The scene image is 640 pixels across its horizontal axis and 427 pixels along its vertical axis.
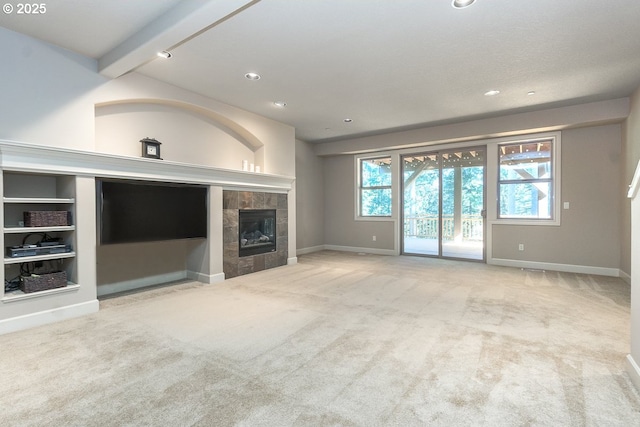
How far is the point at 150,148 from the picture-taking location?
402cm

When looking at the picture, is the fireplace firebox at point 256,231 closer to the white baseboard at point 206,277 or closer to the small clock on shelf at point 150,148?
the white baseboard at point 206,277

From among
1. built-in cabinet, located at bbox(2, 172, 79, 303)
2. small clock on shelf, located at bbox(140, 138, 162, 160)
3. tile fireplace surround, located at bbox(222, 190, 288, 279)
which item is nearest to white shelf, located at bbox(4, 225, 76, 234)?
built-in cabinet, located at bbox(2, 172, 79, 303)

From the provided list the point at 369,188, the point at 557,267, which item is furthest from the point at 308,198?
the point at 557,267

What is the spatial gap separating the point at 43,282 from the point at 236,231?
242 cm

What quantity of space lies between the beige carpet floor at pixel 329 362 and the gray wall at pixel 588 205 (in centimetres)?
150

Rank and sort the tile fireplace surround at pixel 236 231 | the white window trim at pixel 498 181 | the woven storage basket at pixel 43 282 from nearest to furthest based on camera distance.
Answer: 1. the woven storage basket at pixel 43 282
2. the tile fireplace surround at pixel 236 231
3. the white window trim at pixel 498 181

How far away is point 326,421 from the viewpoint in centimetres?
160

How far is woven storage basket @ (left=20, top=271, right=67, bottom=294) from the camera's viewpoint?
9.55ft

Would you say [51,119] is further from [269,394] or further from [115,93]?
[269,394]

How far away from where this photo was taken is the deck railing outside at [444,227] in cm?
643

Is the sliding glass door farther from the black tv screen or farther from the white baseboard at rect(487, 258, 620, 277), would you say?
the black tv screen

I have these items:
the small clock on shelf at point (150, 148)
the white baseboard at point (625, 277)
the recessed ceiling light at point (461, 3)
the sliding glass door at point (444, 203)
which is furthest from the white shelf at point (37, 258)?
the white baseboard at point (625, 277)

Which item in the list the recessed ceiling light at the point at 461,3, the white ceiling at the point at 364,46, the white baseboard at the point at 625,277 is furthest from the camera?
the white baseboard at the point at 625,277

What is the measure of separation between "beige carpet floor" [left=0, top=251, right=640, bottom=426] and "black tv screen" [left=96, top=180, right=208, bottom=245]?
31.6 inches
